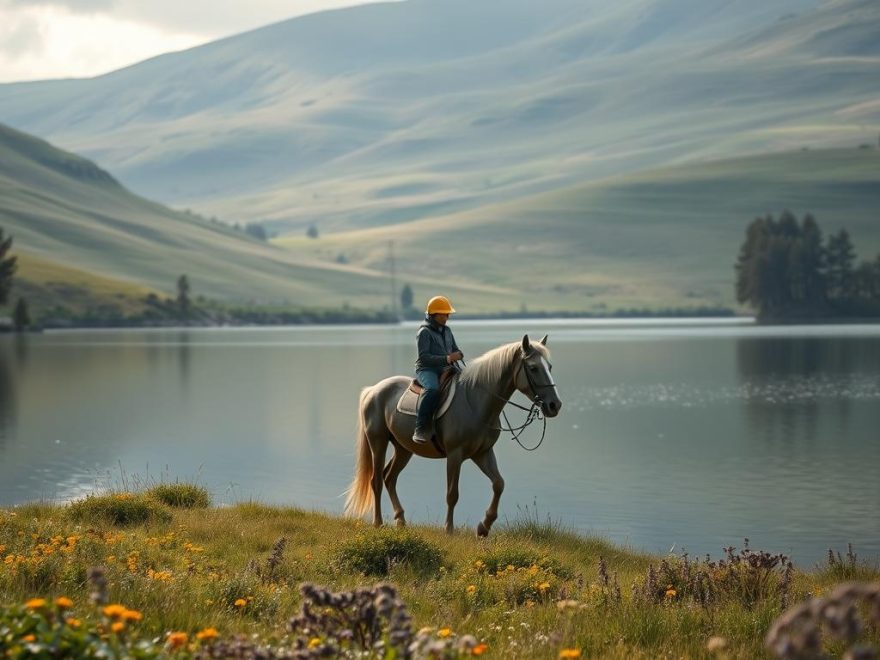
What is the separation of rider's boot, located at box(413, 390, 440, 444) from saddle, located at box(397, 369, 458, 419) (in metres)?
0.13

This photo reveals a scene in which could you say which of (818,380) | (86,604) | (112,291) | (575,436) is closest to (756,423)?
(575,436)

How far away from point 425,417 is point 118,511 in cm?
473

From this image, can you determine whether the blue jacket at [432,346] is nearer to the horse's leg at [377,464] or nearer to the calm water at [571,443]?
the horse's leg at [377,464]

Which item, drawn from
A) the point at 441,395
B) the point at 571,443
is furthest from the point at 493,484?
the point at 571,443

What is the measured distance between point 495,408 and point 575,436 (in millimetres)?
28999

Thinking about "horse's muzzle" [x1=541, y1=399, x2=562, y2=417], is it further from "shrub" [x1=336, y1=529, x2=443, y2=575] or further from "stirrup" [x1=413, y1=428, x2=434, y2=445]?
"shrub" [x1=336, y1=529, x2=443, y2=575]

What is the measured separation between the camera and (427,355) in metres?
19.0

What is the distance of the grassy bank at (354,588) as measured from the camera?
821cm

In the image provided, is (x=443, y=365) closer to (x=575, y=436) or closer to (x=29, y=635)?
(x=29, y=635)

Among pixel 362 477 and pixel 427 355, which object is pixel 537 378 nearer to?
pixel 427 355

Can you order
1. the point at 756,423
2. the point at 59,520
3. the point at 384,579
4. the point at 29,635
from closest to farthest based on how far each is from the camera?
1. the point at 29,635
2. the point at 384,579
3. the point at 59,520
4. the point at 756,423

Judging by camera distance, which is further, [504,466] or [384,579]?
[504,466]

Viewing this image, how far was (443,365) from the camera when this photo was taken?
19.1m

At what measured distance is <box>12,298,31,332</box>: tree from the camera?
148250mm
